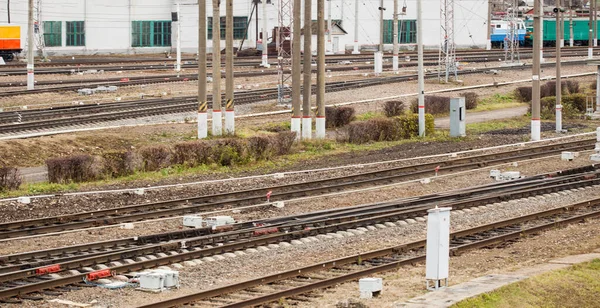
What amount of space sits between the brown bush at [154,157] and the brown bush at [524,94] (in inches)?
1106

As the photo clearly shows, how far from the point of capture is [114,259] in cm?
1703

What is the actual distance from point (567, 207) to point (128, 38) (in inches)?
2521

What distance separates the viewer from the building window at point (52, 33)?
79875 mm

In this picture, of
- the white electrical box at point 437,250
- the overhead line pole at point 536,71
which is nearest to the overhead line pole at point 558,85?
the overhead line pole at point 536,71

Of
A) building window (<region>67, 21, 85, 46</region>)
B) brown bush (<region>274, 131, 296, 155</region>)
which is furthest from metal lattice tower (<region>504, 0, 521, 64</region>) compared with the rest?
brown bush (<region>274, 131, 296, 155</region>)

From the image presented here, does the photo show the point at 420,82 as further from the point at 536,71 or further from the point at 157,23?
the point at 157,23

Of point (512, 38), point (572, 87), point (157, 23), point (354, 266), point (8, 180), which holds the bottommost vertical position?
point (354, 266)

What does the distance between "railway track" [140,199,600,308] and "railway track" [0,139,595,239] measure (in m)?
5.93

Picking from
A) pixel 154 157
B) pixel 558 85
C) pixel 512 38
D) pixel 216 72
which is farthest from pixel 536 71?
pixel 512 38

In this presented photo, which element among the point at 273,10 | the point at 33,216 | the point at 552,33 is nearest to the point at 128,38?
the point at 273,10

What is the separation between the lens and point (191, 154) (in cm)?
3109

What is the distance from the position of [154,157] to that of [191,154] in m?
1.35

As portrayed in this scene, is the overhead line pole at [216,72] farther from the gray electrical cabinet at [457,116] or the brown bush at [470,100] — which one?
the brown bush at [470,100]

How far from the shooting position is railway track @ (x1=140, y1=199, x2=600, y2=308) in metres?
14.4
